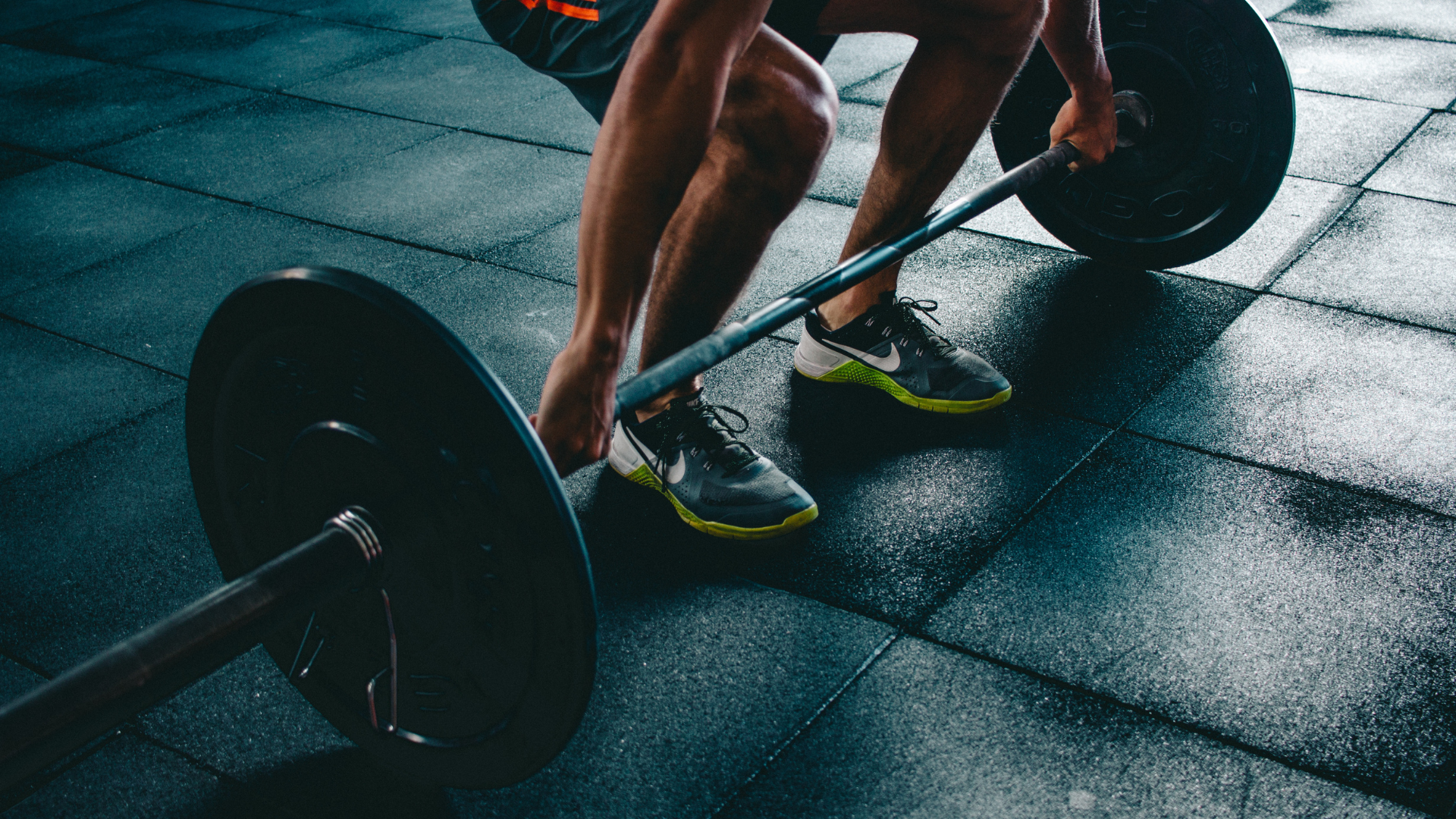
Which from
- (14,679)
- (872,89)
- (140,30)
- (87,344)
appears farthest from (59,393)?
(140,30)

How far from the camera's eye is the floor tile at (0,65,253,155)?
3.96m

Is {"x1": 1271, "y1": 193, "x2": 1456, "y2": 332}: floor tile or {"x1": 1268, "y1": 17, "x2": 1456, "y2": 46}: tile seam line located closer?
{"x1": 1271, "y1": 193, "x2": 1456, "y2": 332}: floor tile

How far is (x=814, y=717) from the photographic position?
4.75 feet

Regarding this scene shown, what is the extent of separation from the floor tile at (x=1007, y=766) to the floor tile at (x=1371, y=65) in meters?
2.89

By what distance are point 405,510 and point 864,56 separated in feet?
12.2

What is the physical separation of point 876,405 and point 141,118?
11.4 feet

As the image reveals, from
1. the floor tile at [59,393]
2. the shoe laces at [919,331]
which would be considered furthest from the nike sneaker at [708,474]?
the floor tile at [59,393]

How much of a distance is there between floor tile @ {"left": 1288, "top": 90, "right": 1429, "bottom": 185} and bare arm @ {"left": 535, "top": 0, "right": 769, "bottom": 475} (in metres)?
2.52

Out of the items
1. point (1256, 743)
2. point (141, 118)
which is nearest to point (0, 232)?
point (141, 118)

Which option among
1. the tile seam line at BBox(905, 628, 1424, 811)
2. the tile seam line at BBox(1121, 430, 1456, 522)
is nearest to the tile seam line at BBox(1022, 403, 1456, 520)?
the tile seam line at BBox(1121, 430, 1456, 522)

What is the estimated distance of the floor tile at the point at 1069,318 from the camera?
2191mm

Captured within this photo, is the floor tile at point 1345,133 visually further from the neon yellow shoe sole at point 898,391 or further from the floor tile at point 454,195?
the floor tile at point 454,195

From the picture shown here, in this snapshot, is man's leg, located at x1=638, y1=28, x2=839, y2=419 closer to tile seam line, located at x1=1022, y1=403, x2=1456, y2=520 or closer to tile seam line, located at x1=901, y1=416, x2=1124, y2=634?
tile seam line, located at x1=901, y1=416, x2=1124, y2=634

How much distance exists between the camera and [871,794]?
1329mm
